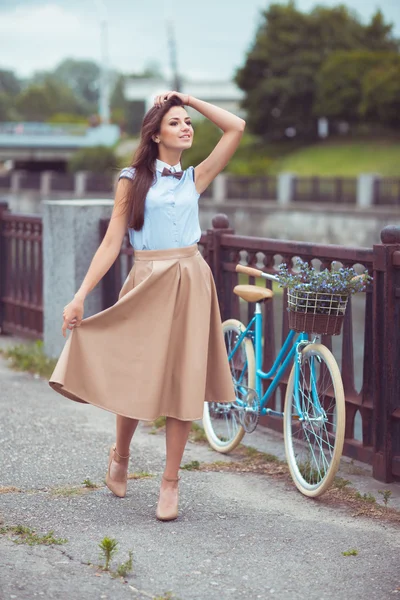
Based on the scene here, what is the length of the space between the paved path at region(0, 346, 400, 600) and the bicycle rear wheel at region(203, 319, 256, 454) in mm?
128

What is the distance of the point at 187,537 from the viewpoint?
4602 mm

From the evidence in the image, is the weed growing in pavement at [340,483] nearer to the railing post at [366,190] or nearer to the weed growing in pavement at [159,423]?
the weed growing in pavement at [159,423]

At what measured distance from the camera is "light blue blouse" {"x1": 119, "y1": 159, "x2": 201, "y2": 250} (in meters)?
4.84

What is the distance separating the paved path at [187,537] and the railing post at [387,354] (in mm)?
196

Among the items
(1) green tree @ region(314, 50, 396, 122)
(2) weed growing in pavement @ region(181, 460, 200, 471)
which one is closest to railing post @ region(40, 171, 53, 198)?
(1) green tree @ region(314, 50, 396, 122)

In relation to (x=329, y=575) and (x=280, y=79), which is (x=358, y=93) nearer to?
(x=280, y=79)

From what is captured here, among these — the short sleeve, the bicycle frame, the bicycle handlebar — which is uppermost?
the short sleeve

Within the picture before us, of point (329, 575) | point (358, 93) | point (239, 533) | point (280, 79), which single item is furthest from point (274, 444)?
point (280, 79)

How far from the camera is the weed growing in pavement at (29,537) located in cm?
443

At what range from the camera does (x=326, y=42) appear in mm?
64625

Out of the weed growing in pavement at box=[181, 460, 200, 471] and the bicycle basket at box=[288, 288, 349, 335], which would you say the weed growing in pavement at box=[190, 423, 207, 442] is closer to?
the weed growing in pavement at box=[181, 460, 200, 471]

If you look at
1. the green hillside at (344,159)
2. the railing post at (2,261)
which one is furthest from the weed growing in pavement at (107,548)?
the green hillside at (344,159)

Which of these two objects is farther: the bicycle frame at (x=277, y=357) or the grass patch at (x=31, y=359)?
the grass patch at (x=31, y=359)

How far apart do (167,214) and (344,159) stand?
167 ft
